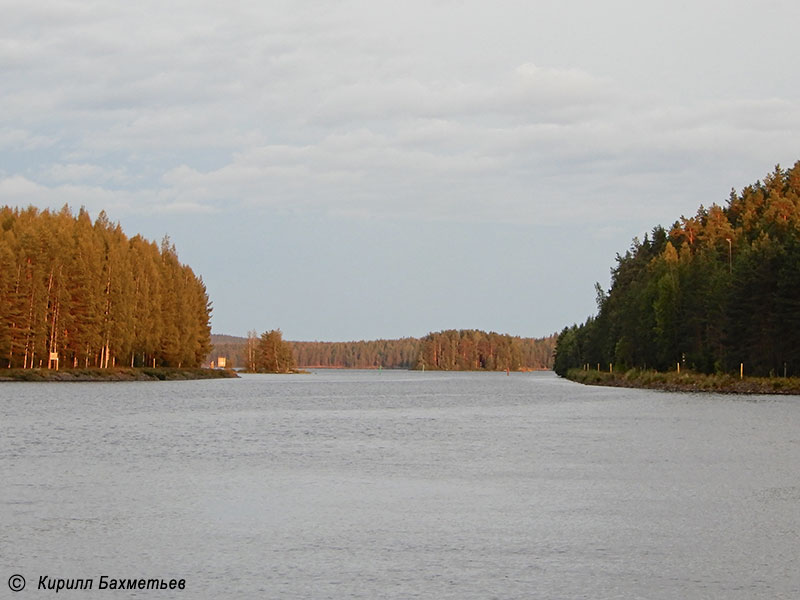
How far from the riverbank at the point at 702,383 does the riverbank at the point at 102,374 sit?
181 ft

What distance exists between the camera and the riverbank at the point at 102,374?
98.2 metres

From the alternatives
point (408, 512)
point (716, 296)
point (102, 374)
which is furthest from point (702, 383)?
point (408, 512)

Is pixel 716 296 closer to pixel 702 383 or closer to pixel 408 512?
pixel 702 383

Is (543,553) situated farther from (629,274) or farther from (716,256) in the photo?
(629,274)

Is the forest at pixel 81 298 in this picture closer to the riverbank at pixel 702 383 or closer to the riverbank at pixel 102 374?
the riverbank at pixel 102 374

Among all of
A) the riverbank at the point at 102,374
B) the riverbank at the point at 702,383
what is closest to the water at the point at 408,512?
the riverbank at the point at 702,383

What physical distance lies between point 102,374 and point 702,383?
209ft

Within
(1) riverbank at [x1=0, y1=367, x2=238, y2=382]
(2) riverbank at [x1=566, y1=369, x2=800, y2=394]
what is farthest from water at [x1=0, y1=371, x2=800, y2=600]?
(1) riverbank at [x1=0, y1=367, x2=238, y2=382]

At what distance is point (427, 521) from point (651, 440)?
19.1 meters

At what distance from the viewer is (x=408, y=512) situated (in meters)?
18.1

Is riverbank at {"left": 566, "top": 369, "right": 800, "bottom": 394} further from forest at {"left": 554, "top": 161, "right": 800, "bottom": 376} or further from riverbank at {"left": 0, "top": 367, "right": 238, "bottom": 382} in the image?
riverbank at {"left": 0, "top": 367, "right": 238, "bottom": 382}

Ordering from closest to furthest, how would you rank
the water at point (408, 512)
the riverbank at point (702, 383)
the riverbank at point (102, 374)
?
the water at point (408, 512) → the riverbank at point (702, 383) → the riverbank at point (102, 374)

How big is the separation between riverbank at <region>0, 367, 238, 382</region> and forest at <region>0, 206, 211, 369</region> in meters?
1.80

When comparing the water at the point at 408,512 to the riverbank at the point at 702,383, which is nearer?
the water at the point at 408,512
